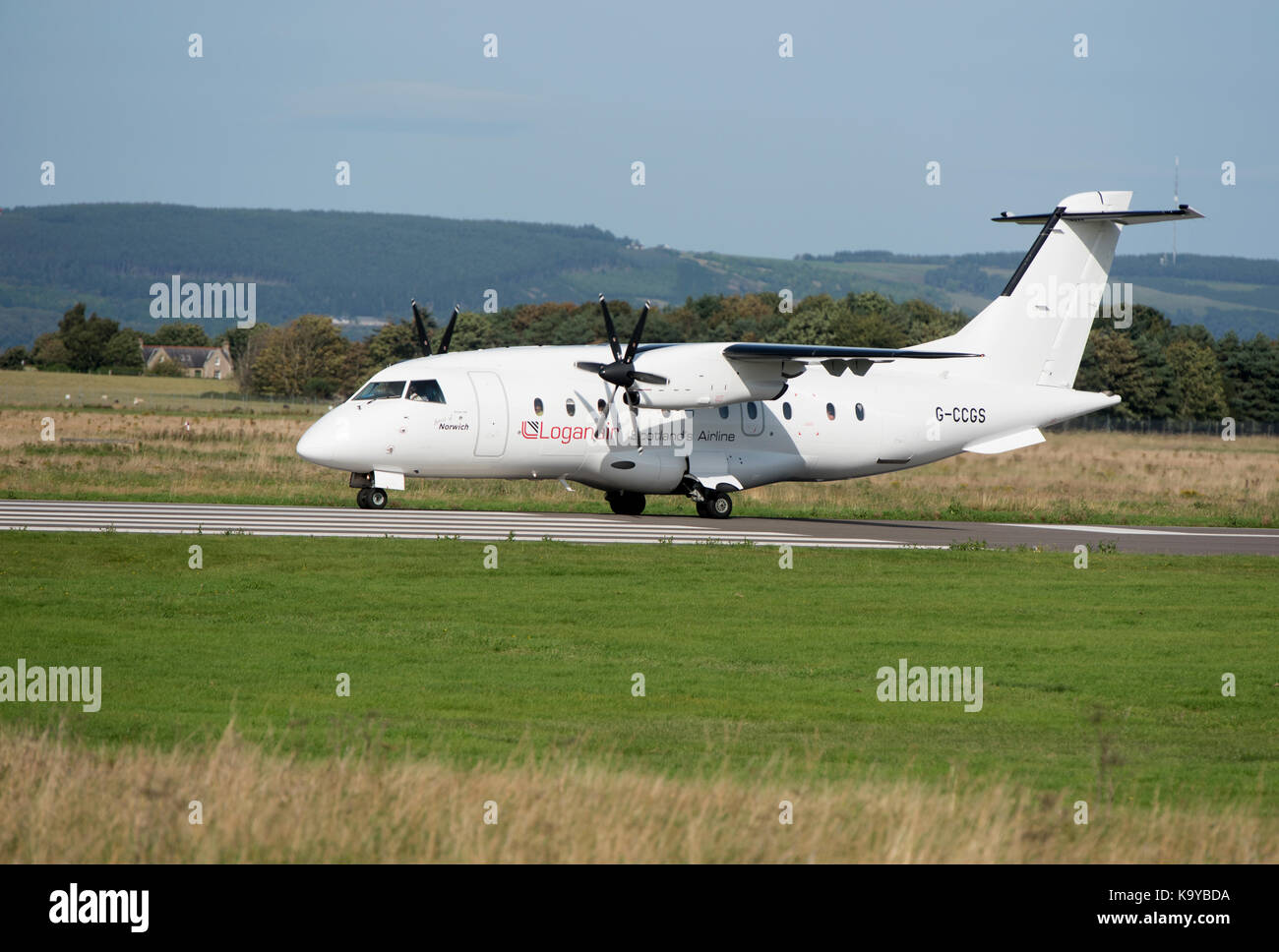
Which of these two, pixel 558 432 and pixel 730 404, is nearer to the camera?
pixel 558 432

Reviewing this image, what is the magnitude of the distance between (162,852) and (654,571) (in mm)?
14949

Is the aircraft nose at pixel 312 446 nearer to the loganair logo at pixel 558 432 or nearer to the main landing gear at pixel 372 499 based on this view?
the main landing gear at pixel 372 499

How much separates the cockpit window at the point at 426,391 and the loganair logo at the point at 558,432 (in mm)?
1860

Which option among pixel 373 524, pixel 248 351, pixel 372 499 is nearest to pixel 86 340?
pixel 248 351

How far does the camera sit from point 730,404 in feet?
107

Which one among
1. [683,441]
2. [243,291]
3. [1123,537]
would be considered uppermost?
[243,291]

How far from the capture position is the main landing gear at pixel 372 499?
104 feet

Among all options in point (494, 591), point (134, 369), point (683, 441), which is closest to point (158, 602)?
point (494, 591)

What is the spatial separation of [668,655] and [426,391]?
1586 centimetres

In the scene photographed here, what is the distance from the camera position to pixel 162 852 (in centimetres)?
783

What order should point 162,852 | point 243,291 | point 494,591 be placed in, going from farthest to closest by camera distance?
point 243,291 < point 494,591 < point 162,852

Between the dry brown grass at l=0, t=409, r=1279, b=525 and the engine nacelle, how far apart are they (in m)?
4.73

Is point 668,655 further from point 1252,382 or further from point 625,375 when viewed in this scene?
point 1252,382
